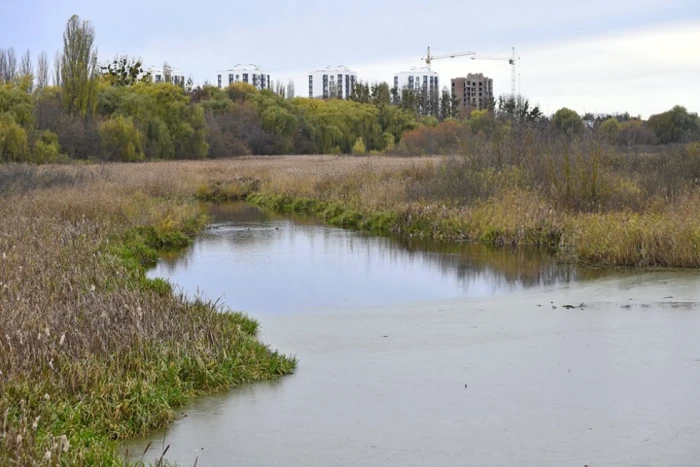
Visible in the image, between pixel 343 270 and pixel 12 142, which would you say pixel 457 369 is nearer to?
pixel 343 270

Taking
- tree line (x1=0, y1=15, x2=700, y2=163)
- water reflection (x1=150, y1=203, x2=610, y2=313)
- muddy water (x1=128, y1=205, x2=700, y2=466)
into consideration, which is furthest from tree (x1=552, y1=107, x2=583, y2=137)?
muddy water (x1=128, y1=205, x2=700, y2=466)

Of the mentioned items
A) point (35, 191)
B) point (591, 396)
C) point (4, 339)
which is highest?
point (35, 191)

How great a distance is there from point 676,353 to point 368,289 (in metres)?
4.84

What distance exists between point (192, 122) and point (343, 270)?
3459cm

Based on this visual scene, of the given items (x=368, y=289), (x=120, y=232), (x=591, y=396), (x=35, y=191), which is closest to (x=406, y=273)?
(x=368, y=289)

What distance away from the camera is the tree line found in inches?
1351

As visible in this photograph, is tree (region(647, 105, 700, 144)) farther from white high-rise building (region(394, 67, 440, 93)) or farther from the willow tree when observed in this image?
white high-rise building (region(394, 67, 440, 93))

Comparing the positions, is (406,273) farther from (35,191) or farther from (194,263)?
(35,191)

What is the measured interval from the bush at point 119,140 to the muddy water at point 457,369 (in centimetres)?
2571

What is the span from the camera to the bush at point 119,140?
38.3 m

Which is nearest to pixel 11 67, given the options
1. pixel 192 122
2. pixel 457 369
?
pixel 192 122

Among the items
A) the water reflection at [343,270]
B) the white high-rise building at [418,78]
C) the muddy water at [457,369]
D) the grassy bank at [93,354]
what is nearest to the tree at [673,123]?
the water reflection at [343,270]

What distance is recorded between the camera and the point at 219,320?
8109 millimetres

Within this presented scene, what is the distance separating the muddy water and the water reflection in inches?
2.6
